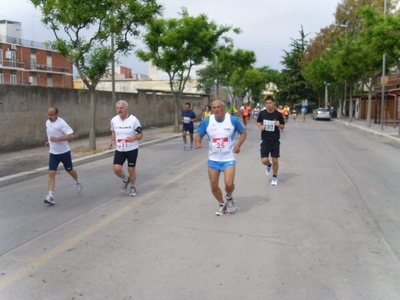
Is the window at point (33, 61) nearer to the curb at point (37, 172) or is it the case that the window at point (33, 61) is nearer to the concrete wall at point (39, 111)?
the concrete wall at point (39, 111)

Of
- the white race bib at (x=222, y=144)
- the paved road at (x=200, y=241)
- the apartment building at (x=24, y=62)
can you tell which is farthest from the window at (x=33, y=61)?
the white race bib at (x=222, y=144)

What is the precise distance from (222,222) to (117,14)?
11.0 meters

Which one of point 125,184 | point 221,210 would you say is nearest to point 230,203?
point 221,210

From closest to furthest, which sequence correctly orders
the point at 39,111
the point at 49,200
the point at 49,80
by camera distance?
1. the point at 49,200
2. the point at 39,111
3. the point at 49,80

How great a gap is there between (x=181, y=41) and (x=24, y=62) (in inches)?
1738

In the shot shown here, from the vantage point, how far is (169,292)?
14.3 ft

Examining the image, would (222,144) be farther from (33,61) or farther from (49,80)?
(49,80)

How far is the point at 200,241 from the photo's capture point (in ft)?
19.4

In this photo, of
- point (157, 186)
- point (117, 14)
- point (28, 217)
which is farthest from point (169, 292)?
point (117, 14)

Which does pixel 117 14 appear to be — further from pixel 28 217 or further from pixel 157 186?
pixel 28 217

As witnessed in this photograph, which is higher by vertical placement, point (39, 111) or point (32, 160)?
point (39, 111)

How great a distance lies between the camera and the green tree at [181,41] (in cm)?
2417

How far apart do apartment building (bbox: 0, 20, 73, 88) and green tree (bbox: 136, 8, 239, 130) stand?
3712 cm

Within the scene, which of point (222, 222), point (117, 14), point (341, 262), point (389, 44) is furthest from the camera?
point (389, 44)
